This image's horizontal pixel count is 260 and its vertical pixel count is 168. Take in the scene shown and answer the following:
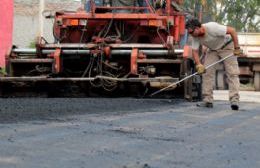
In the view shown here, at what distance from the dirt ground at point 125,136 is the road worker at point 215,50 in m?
0.72

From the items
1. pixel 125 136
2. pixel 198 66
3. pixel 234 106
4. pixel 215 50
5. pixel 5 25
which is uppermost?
pixel 215 50

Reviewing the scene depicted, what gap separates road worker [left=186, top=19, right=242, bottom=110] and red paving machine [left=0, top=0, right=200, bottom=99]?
0.53 m

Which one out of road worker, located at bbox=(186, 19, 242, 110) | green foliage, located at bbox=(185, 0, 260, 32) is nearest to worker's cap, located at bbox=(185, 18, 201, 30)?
road worker, located at bbox=(186, 19, 242, 110)

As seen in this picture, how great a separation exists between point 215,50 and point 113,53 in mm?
1951

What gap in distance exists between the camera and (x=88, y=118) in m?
9.06

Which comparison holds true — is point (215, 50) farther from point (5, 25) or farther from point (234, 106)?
point (5, 25)

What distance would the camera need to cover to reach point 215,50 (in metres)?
12.6

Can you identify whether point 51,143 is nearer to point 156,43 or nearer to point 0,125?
point 0,125

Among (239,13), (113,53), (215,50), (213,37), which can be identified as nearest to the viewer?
(213,37)

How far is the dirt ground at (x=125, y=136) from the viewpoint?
17.2 ft

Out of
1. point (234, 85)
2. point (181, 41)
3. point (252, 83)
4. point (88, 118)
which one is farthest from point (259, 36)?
point (88, 118)

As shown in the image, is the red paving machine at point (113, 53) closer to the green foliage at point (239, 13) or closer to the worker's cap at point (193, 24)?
the worker's cap at point (193, 24)

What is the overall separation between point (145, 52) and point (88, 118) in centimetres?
435

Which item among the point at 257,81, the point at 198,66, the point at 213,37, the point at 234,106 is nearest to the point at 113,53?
the point at 198,66
